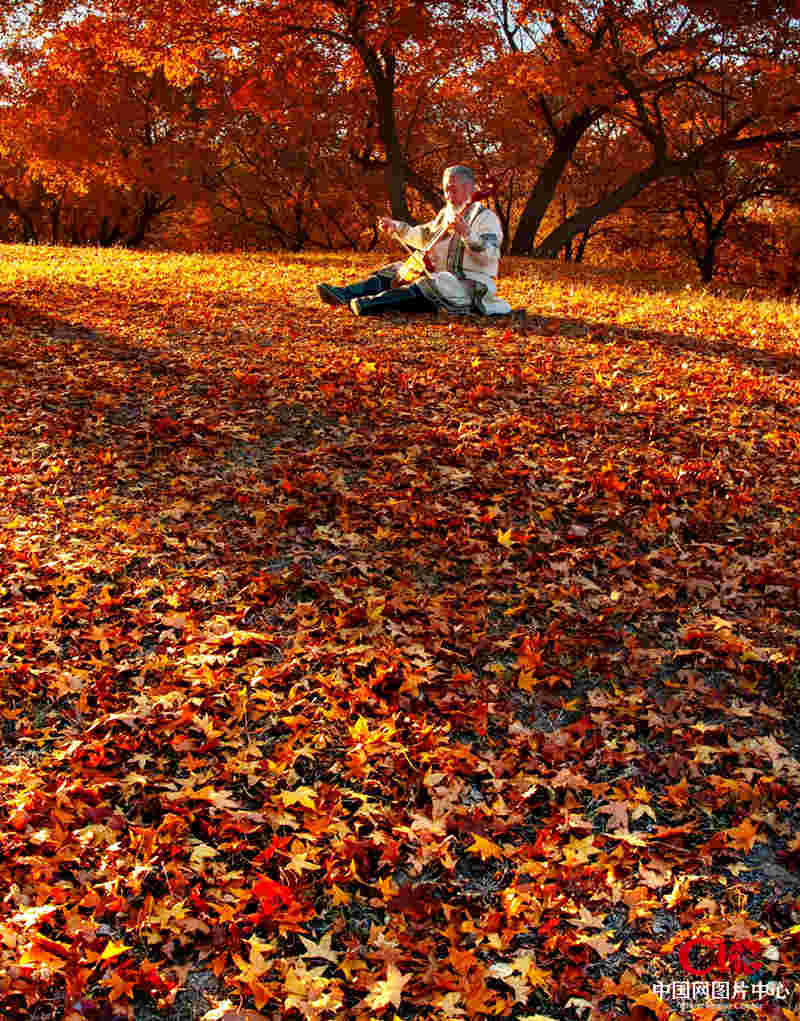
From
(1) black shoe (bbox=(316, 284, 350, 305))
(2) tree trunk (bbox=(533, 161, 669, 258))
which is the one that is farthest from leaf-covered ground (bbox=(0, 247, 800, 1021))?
(2) tree trunk (bbox=(533, 161, 669, 258))

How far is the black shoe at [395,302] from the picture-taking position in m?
10.3

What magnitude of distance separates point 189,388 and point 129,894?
5.52 metres

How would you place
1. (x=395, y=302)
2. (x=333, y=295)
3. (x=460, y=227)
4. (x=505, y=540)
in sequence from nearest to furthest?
(x=505, y=540) → (x=460, y=227) → (x=395, y=302) → (x=333, y=295)

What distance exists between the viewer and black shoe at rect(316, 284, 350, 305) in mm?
10703

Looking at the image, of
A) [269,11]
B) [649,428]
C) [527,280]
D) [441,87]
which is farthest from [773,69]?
[649,428]

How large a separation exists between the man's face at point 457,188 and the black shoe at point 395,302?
137 centimetres

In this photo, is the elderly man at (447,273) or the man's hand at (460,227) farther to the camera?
the elderly man at (447,273)

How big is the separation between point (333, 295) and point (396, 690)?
769 cm

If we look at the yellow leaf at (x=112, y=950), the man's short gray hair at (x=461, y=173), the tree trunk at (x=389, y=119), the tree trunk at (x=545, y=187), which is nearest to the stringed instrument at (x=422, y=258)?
the man's short gray hair at (x=461, y=173)

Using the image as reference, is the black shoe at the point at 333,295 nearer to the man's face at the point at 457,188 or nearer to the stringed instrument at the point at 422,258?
the stringed instrument at the point at 422,258

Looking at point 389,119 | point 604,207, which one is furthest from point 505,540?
point 604,207

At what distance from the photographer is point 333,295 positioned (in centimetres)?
1072

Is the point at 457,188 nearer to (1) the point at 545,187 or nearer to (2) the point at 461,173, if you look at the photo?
(2) the point at 461,173

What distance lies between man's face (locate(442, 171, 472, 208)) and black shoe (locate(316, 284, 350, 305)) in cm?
212
